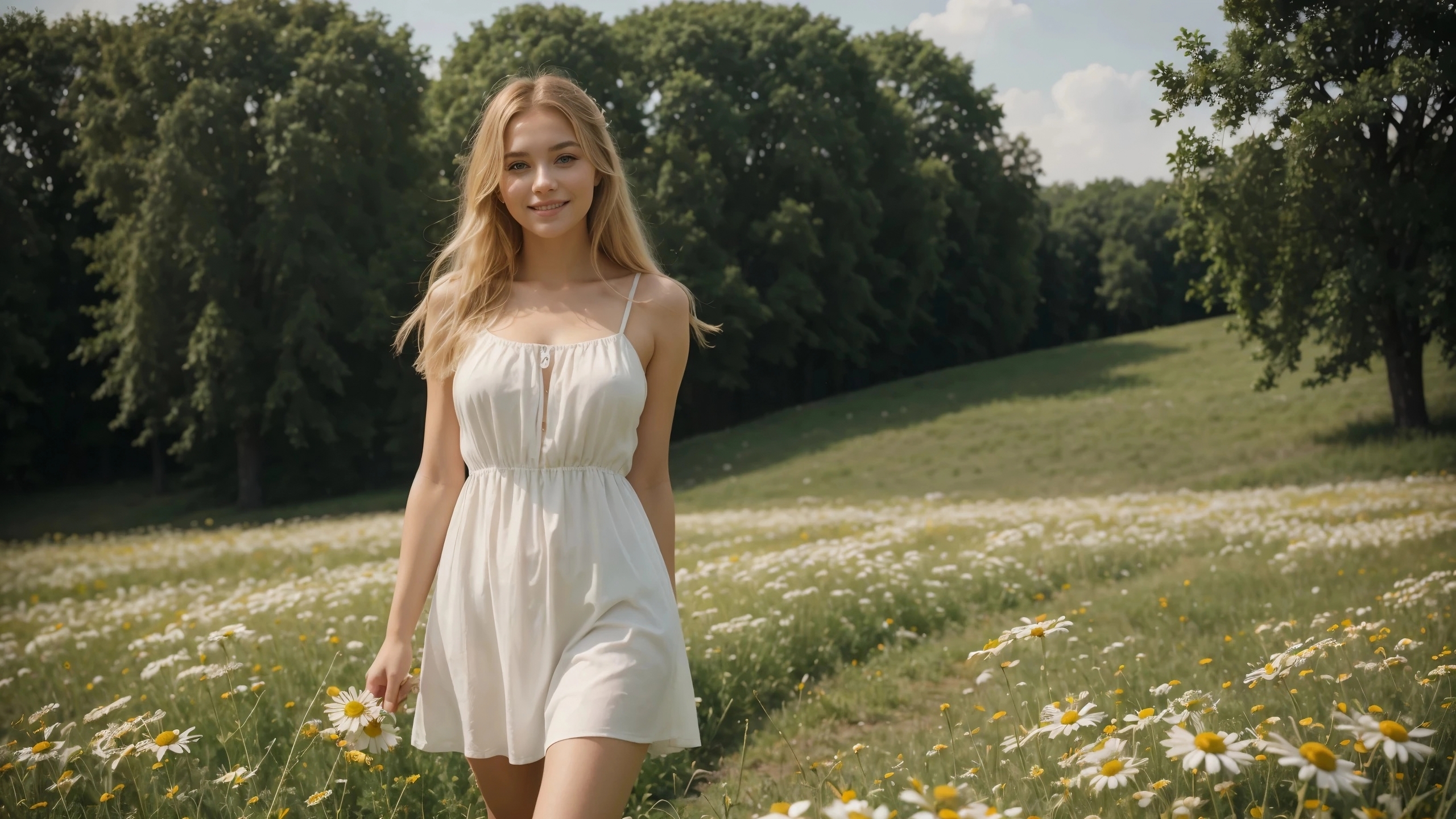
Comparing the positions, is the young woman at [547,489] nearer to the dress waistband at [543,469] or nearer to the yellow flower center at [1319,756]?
the dress waistband at [543,469]

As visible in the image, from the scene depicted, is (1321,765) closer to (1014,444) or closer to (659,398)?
(659,398)

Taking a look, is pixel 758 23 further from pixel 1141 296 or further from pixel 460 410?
pixel 460 410

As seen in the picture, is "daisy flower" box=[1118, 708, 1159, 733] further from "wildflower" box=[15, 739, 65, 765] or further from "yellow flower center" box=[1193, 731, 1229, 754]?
"wildflower" box=[15, 739, 65, 765]

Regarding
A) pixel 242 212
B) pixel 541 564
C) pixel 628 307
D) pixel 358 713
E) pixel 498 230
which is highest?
pixel 242 212

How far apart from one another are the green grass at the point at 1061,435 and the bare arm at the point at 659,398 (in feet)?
26.0

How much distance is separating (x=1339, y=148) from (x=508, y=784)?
13.0 feet

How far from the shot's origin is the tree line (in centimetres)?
2309

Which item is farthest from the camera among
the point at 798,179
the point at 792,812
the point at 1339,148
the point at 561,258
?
the point at 798,179

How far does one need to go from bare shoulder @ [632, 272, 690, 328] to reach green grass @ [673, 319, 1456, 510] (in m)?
7.87

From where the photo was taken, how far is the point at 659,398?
3.05 metres

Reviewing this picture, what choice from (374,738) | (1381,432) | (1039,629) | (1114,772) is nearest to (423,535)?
(374,738)

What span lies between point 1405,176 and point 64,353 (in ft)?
92.5

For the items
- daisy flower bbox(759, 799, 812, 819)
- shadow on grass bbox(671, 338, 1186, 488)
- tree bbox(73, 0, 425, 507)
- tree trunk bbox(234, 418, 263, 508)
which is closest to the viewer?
daisy flower bbox(759, 799, 812, 819)

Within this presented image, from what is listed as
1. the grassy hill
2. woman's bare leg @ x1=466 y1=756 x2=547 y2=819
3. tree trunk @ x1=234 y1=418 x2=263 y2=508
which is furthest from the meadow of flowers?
tree trunk @ x1=234 y1=418 x2=263 y2=508
